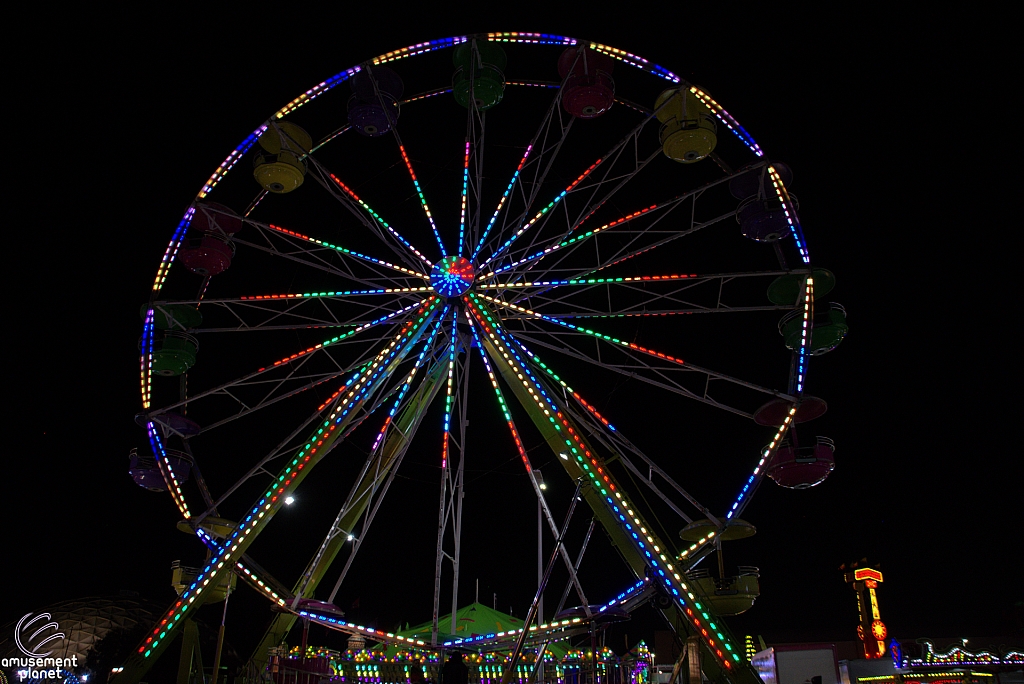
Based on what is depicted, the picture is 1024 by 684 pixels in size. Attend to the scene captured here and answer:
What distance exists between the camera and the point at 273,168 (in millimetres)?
12000

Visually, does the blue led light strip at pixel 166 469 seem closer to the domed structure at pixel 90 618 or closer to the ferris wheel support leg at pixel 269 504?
the ferris wheel support leg at pixel 269 504

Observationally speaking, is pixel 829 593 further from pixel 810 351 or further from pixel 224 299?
pixel 224 299

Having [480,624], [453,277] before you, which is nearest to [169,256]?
[453,277]

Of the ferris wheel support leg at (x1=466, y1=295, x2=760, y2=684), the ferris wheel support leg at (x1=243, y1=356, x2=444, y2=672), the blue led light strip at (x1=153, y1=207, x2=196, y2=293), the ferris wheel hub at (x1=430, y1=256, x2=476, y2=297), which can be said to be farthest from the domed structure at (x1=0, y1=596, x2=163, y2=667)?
the ferris wheel support leg at (x1=466, y1=295, x2=760, y2=684)

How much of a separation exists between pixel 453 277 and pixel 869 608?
22082 mm

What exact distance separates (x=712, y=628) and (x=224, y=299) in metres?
8.65

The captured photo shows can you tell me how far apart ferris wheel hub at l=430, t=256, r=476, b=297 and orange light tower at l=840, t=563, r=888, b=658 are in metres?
21.2

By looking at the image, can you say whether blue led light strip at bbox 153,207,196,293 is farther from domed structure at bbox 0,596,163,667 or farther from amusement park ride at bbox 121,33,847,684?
domed structure at bbox 0,596,163,667

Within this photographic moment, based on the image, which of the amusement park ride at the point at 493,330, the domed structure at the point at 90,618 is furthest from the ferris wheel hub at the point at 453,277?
the domed structure at the point at 90,618

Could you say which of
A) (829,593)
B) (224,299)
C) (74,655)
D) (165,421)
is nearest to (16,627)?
(74,655)

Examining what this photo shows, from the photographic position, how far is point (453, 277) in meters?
11.6

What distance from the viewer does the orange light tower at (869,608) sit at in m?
25.1

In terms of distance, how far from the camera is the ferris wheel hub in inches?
455

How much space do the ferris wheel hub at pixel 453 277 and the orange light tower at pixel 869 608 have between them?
69.6ft
